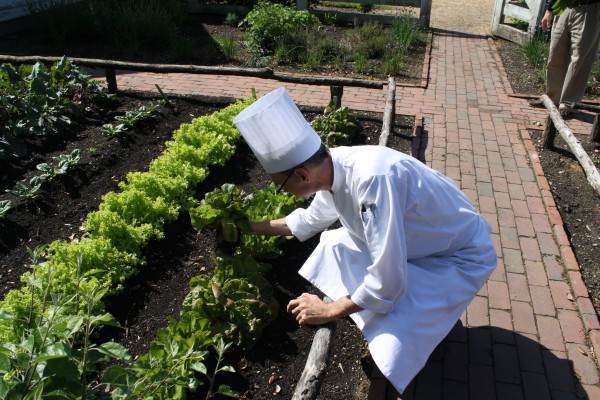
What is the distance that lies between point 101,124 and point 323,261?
424 cm

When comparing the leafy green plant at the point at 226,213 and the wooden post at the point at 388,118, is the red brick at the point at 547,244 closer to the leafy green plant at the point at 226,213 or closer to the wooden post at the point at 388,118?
the wooden post at the point at 388,118

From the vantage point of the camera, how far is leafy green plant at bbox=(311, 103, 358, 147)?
566 cm

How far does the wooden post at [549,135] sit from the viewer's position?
20.0ft

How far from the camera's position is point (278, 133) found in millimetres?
2502

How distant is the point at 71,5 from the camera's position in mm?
11008

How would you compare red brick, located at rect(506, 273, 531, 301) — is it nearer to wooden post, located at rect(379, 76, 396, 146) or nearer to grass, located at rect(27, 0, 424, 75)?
wooden post, located at rect(379, 76, 396, 146)

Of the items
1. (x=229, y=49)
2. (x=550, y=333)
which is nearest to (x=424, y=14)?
(x=229, y=49)

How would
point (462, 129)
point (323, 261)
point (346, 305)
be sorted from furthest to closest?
point (462, 129), point (323, 261), point (346, 305)

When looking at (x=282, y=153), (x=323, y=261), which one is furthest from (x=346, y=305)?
(x=282, y=153)

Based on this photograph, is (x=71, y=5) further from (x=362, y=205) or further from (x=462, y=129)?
(x=362, y=205)

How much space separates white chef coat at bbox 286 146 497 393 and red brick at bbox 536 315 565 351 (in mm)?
997

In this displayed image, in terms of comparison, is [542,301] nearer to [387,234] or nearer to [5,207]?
[387,234]

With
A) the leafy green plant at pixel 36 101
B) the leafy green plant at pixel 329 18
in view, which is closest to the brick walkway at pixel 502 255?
the leafy green plant at pixel 36 101

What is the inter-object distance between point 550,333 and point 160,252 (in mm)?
2879
